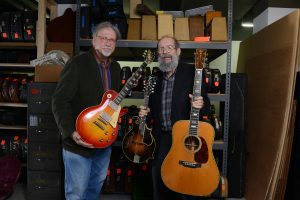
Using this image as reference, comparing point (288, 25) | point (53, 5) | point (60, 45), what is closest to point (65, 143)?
point (60, 45)

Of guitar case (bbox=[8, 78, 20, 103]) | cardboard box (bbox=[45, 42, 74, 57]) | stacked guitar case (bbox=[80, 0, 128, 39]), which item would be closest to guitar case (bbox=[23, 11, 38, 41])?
cardboard box (bbox=[45, 42, 74, 57])

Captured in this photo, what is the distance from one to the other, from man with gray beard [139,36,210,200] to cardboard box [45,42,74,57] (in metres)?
1.37

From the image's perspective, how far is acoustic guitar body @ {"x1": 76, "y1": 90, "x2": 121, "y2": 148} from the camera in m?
1.94

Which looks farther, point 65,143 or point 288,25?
point 288,25

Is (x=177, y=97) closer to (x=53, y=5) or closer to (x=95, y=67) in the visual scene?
(x=95, y=67)

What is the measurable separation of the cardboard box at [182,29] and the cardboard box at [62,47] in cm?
115

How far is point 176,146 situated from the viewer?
7.29 feet

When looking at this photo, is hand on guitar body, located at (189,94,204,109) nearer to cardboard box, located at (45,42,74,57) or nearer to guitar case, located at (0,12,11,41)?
cardboard box, located at (45,42,74,57)

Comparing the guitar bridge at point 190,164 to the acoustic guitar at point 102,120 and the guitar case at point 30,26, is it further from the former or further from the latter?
the guitar case at point 30,26

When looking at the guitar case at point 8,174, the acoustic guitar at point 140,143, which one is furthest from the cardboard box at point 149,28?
the guitar case at point 8,174

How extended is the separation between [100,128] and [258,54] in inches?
84.4

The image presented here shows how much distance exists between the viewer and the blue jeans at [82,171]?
6.63 ft

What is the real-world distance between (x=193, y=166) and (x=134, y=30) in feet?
5.08

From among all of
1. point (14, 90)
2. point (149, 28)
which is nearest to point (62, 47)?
point (14, 90)
